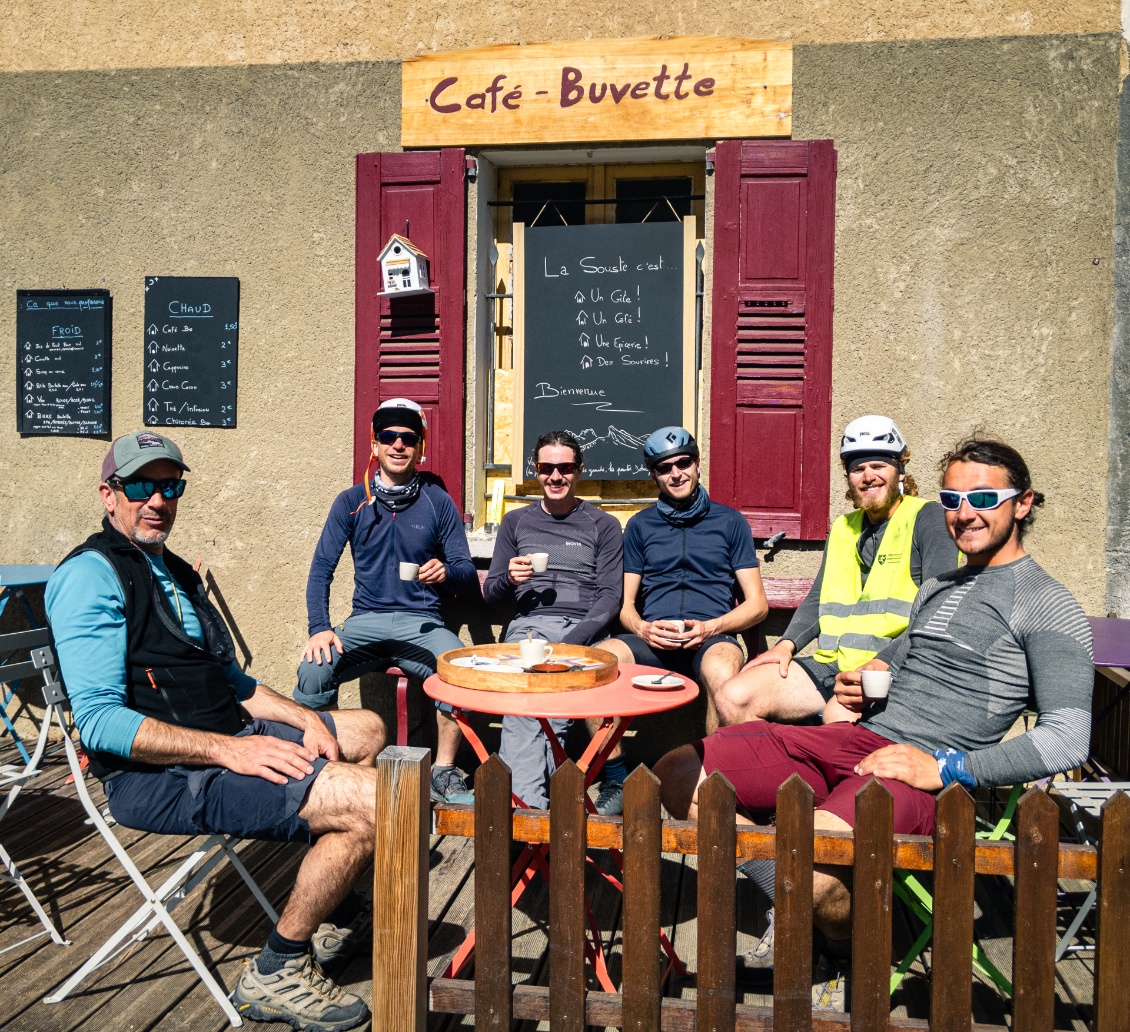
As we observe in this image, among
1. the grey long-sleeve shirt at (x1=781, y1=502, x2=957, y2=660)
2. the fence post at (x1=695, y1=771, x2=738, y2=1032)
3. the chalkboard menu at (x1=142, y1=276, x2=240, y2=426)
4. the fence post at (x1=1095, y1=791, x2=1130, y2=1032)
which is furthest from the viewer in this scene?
the chalkboard menu at (x1=142, y1=276, x2=240, y2=426)

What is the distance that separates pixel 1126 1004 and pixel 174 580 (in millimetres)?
2709

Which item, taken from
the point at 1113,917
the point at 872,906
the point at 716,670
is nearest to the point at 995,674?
the point at 1113,917

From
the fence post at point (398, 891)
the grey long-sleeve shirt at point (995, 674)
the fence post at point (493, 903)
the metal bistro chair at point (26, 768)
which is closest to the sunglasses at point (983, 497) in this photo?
the grey long-sleeve shirt at point (995, 674)

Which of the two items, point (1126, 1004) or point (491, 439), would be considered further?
point (491, 439)

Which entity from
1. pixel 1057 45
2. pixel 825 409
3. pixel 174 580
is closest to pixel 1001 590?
pixel 825 409

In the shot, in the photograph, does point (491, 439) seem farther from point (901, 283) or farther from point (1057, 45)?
point (1057, 45)

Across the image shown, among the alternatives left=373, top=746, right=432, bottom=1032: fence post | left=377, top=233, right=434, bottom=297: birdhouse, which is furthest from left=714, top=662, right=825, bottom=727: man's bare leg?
left=377, top=233, right=434, bottom=297: birdhouse

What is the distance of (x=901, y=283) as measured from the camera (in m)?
4.67

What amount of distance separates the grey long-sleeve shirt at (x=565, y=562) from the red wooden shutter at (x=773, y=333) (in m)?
0.68

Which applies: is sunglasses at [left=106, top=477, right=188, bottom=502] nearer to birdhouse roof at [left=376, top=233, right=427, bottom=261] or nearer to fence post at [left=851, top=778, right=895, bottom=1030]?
fence post at [left=851, top=778, right=895, bottom=1030]

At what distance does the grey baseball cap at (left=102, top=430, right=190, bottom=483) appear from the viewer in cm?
286

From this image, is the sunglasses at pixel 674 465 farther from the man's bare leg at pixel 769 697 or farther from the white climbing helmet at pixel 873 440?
the man's bare leg at pixel 769 697

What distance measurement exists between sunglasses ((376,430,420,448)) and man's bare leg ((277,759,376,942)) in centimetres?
228

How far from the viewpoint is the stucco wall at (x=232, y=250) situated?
16.9 ft
